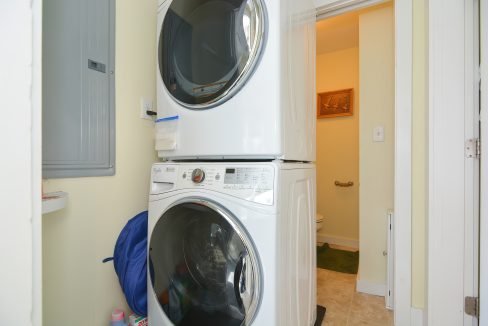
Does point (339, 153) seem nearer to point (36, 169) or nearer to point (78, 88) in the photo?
point (78, 88)

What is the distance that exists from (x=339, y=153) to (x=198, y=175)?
2.47m

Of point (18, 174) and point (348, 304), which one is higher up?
point (18, 174)

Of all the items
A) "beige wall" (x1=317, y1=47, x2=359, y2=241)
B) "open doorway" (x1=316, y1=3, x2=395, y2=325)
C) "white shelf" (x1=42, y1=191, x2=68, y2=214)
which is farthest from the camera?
"beige wall" (x1=317, y1=47, x2=359, y2=241)

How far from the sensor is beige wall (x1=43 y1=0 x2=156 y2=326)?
90 cm

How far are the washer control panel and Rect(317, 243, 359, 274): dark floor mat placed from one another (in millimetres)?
1883

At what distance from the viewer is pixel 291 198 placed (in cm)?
86

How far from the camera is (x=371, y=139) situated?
1.81m
